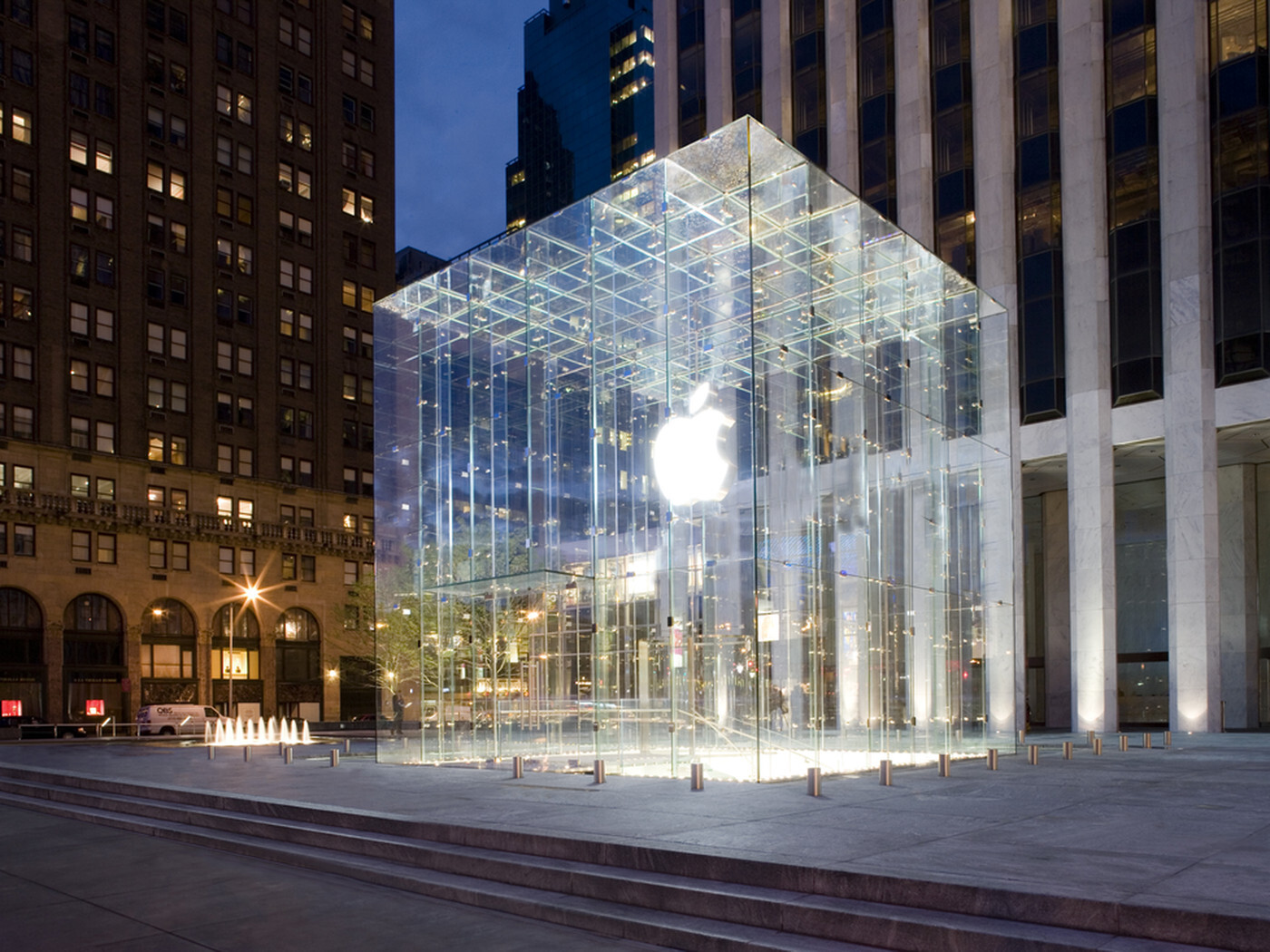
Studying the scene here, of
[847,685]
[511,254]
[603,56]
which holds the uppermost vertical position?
[603,56]

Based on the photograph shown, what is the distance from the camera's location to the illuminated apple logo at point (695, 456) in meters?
21.4

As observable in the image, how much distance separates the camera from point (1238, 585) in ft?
143

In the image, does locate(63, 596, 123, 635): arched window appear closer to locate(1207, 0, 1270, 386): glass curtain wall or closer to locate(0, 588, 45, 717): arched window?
locate(0, 588, 45, 717): arched window

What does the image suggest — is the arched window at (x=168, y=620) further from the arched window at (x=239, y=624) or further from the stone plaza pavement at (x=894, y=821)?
the stone plaza pavement at (x=894, y=821)

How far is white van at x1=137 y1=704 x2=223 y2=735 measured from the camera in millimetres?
57281

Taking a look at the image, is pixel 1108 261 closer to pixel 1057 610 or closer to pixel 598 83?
pixel 1057 610

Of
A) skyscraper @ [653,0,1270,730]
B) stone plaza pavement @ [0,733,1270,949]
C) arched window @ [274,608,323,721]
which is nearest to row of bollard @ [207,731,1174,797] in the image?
stone plaza pavement @ [0,733,1270,949]

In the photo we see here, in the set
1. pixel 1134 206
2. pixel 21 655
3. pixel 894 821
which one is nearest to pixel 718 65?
pixel 1134 206

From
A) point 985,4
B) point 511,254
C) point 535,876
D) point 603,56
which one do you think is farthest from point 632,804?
point 603,56

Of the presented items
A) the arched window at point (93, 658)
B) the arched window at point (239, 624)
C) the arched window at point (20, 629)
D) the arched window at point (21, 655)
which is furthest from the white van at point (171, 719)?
the arched window at point (239, 624)

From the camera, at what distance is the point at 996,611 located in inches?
1276

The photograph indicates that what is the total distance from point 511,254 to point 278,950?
1979 centimetres

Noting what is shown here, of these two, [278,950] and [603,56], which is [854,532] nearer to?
[278,950]

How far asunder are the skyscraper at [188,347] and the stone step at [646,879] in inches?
1926
